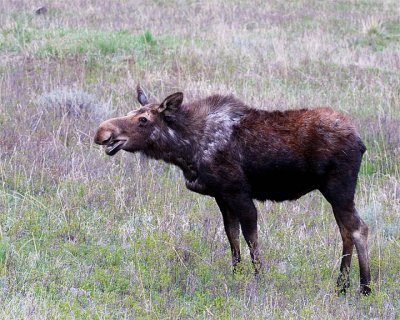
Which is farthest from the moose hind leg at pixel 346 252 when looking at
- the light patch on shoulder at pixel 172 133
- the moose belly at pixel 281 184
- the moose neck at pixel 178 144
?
the light patch on shoulder at pixel 172 133

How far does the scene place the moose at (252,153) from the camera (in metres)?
7.00

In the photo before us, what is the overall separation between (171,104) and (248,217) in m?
1.28

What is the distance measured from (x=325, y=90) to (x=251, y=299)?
343 inches

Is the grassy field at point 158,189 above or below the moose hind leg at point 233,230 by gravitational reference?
below

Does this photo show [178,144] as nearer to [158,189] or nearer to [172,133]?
[172,133]

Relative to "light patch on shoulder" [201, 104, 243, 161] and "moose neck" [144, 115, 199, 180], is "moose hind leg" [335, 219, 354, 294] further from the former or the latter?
"moose neck" [144, 115, 199, 180]

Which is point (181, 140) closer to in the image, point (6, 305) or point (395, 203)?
point (6, 305)

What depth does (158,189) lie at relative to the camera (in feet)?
31.1

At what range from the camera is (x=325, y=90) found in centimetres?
1471

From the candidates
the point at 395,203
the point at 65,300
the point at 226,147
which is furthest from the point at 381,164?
the point at 65,300

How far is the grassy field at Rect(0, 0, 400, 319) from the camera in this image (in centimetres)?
659

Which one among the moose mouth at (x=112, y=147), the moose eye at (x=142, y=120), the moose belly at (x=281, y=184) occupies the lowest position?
the moose belly at (x=281, y=184)

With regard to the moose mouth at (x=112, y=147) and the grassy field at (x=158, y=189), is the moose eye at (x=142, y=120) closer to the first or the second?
the moose mouth at (x=112, y=147)

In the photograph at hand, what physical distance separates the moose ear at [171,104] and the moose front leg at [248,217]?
1021 millimetres
